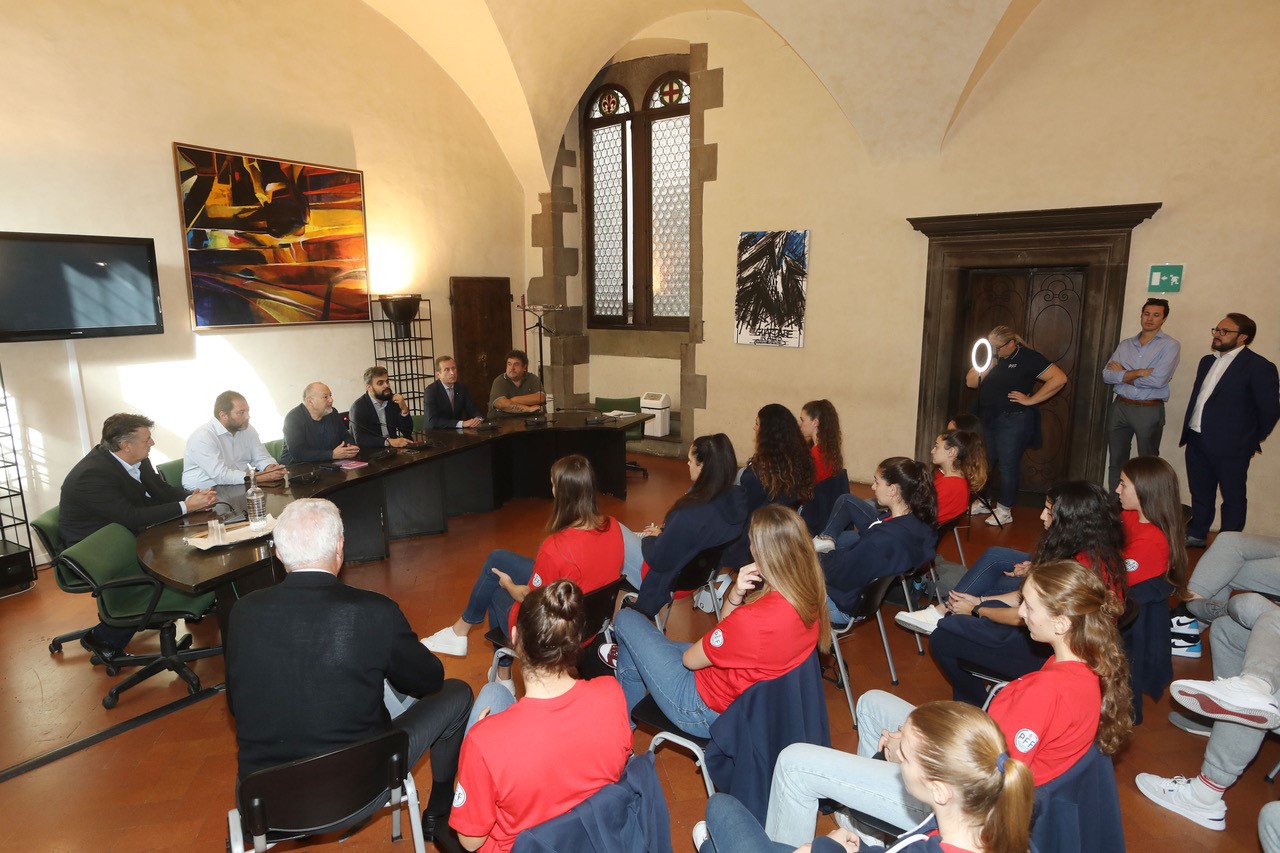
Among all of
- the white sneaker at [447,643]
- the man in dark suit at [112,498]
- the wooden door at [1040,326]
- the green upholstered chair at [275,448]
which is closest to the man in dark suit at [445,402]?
the green upholstered chair at [275,448]

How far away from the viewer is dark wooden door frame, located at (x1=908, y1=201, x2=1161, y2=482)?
19.6ft

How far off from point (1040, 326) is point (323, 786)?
6630 millimetres

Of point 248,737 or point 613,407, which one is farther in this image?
point 613,407

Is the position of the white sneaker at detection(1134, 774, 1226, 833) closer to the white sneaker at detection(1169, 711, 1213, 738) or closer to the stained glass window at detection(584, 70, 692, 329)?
the white sneaker at detection(1169, 711, 1213, 738)

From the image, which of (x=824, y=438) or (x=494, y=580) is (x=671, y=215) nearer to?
(x=824, y=438)

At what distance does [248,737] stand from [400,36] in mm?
7657

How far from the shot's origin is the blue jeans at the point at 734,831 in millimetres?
1682

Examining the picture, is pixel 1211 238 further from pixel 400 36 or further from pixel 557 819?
pixel 400 36

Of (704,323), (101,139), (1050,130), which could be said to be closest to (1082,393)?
(1050,130)

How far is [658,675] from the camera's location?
2.65m

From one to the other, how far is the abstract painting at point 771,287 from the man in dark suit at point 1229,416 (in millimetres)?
3405

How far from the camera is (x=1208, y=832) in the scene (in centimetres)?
274

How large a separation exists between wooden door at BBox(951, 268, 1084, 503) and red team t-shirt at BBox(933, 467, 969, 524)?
3.19 m

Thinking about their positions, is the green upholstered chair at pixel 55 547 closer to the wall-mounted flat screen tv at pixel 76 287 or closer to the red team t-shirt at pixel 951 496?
the wall-mounted flat screen tv at pixel 76 287
